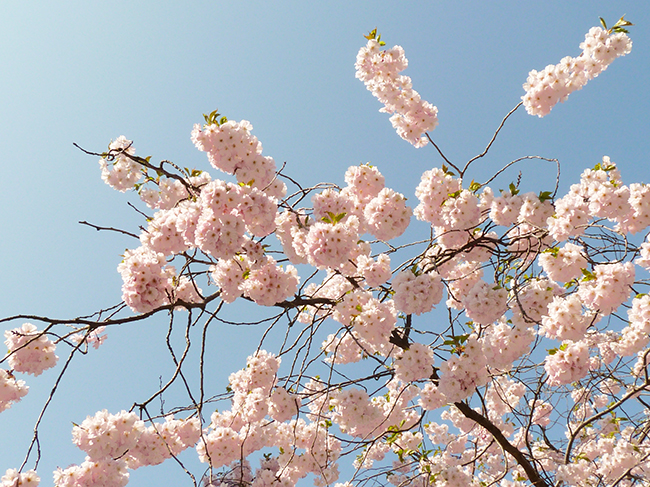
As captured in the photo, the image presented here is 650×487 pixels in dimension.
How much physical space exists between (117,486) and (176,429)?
0.99m

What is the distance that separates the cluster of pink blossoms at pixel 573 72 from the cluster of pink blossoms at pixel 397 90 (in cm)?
112

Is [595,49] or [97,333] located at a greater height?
[595,49]

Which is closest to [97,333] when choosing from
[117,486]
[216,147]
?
[117,486]

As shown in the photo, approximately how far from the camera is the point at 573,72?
4.25 metres

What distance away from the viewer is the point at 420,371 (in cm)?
368

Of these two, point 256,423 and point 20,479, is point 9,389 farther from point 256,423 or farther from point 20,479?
point 256,423

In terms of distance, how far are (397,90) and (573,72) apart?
5.80ft

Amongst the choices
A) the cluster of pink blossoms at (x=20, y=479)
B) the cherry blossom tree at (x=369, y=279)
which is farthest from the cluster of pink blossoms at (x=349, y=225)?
the cluster of pink blossoms at (x=20, y=479)

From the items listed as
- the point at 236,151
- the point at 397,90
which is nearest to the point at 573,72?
the point at 397,90

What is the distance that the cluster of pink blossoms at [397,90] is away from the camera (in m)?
5.14

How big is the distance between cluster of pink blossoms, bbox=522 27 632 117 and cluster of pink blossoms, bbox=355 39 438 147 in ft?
3.67

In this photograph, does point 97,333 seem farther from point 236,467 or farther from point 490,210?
point 490,210

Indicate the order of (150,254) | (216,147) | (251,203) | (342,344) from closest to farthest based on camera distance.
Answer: (251,203) < (150,254) < (216,147) < (342,344)

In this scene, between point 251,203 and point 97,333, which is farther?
point 97,333
